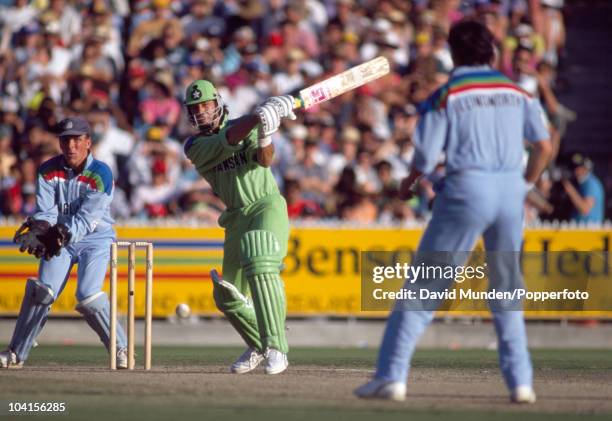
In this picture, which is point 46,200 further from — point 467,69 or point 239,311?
point 467,69

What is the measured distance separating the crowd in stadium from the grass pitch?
183 inches

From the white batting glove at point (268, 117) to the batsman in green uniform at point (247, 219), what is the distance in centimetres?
3

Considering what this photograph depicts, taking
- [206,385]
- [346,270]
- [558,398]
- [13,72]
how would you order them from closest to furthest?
[558,398], [206,385], [346,270], [13,72]

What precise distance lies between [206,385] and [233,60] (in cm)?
1019

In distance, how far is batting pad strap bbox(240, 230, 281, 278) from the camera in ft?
31.5

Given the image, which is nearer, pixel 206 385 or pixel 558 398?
pixel 558 398

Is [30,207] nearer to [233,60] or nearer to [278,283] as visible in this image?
[233,60]

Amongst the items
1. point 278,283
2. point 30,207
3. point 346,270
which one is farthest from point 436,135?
point 30,207

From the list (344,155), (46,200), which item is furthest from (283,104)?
(344,155)

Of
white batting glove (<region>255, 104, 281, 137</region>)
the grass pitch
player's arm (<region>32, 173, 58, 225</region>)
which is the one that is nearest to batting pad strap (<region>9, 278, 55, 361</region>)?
the grass pitch

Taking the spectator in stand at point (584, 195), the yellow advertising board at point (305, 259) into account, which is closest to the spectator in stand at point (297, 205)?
the yellow advertising board at point (305, 259)

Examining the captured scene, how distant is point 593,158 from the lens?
1875 cm

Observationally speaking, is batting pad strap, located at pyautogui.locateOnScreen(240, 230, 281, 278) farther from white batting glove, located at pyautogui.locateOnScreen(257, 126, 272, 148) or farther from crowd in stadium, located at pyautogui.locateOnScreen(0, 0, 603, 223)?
crowd in stadium, located at pyautogui.locateOnScreen(0, 0, 603, 223)

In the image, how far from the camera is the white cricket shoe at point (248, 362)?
10.0 metres
